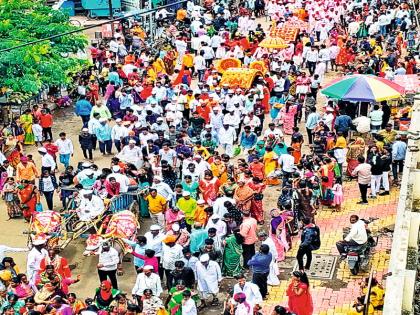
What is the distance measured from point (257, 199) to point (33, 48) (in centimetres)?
859

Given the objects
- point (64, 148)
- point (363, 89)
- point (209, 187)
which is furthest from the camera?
point (64, 148)

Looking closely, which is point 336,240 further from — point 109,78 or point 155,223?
point 109,78

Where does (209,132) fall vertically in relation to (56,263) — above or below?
above

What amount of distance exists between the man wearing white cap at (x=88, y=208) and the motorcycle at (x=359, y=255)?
4.40 m

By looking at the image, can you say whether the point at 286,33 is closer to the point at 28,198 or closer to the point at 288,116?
the point at 288,116

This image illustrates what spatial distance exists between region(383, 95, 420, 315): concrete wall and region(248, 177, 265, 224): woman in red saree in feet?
8.90

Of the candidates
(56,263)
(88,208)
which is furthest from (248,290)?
(88,208)

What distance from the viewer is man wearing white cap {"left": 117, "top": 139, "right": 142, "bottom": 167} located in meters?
17.9

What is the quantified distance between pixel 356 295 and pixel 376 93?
5956mm

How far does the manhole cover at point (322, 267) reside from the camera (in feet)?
48.4

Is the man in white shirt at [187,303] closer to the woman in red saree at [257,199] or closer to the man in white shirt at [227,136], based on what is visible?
the woman in red saree at [257,199]

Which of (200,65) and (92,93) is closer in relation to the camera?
(92,93)

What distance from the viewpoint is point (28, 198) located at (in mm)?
16906

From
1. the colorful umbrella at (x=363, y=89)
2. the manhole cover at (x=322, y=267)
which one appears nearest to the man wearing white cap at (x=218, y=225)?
the manhole cover at (x=322, y=267)
